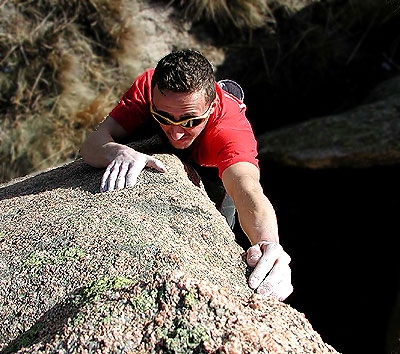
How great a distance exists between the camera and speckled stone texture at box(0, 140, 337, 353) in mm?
1678

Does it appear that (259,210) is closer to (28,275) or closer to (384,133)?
(28,275)

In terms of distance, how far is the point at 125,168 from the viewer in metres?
2.64

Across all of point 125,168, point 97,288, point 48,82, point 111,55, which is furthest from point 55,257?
point 111,55

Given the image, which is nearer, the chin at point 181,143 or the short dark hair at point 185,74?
the short dark hair at point 185,74

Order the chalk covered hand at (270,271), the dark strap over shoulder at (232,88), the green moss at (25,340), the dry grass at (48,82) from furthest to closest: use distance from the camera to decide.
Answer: the dry grass at (48,82) → the dark strap over shoulder at (232,88) → the chalk covered hand at (270,271) → the green moss at (25,340)

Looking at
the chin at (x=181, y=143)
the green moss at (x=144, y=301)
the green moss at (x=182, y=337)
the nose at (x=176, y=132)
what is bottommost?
the chin at (x=181, y=143)

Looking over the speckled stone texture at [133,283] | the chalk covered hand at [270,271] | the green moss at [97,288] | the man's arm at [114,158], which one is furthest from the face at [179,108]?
the green moss at [97,288]

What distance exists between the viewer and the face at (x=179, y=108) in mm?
2771

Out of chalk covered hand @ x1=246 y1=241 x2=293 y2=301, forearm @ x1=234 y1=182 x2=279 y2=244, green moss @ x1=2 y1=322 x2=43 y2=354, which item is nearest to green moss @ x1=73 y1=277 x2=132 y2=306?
green moss @ x1=2 y1=322 x2=43 y2=354

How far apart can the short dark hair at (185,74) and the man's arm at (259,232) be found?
0.41 meters

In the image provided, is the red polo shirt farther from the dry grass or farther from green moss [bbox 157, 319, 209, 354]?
the dry grass

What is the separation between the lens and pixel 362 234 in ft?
19.8

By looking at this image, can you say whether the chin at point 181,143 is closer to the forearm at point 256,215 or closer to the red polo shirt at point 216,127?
the red polo shirt at point 216,127

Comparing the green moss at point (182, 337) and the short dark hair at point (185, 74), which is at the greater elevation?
the green moss at point (182, 337)
